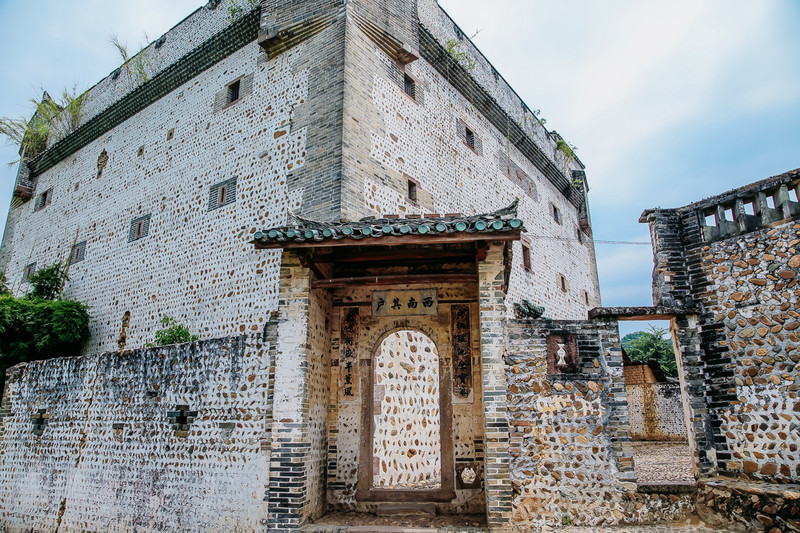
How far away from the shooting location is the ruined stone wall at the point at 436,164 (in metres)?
9.83

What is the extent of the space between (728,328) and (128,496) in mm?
8436

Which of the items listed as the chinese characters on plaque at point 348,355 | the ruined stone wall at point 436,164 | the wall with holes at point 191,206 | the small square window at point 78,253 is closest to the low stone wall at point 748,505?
the chinese characters on plaque at point 348,355

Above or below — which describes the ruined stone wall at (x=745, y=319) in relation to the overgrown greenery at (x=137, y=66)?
below

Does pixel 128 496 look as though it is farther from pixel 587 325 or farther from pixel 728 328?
pixel 728 328

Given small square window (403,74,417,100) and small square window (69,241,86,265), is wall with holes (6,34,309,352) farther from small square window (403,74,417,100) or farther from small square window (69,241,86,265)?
small square window (403,74,417,100)

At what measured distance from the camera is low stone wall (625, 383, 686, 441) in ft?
52.2

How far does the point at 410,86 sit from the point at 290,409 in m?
8.14

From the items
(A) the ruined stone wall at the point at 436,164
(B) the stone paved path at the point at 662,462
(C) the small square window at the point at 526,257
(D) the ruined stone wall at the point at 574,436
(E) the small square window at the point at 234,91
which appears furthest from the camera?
(C) the small square window at the point at 526,257

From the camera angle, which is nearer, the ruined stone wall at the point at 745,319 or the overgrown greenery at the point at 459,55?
the ruined stone wall at the point at 745,319

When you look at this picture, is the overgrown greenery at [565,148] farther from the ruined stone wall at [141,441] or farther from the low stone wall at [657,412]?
the ruined stone wall at [141,441]

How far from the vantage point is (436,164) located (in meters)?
11.8

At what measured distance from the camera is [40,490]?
28.7 ft

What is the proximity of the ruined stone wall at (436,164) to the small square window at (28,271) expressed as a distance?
12.4 m

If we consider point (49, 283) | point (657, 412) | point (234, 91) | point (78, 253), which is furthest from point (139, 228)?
point (657, 412)
